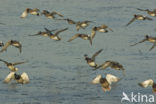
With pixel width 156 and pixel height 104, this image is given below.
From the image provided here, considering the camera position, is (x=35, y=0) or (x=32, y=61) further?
(x=35, y=0)

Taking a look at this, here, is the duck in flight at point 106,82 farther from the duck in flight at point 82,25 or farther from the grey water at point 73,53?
the duck in flight at point 82,25

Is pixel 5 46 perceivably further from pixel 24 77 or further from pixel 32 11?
pixel 32 11

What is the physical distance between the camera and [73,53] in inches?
751

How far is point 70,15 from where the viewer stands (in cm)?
2447

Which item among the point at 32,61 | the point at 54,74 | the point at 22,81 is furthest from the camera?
the point at 32,61

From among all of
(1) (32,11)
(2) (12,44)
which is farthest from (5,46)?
(1) (32,11)

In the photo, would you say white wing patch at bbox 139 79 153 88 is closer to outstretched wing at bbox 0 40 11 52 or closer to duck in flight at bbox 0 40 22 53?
duck in flight at bbox 0 40 22 53

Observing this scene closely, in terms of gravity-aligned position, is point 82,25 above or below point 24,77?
below

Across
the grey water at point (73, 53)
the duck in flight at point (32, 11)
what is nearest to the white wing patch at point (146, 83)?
the grey water at point (73, 53)

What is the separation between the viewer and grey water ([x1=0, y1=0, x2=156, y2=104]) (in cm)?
1513

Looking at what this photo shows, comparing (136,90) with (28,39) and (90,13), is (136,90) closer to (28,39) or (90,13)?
(28,39)

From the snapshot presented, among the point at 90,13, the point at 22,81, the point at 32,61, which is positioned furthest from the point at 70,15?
the point at 22,81

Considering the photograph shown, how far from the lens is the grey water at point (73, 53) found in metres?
15.1

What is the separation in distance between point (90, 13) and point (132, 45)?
5405mm
